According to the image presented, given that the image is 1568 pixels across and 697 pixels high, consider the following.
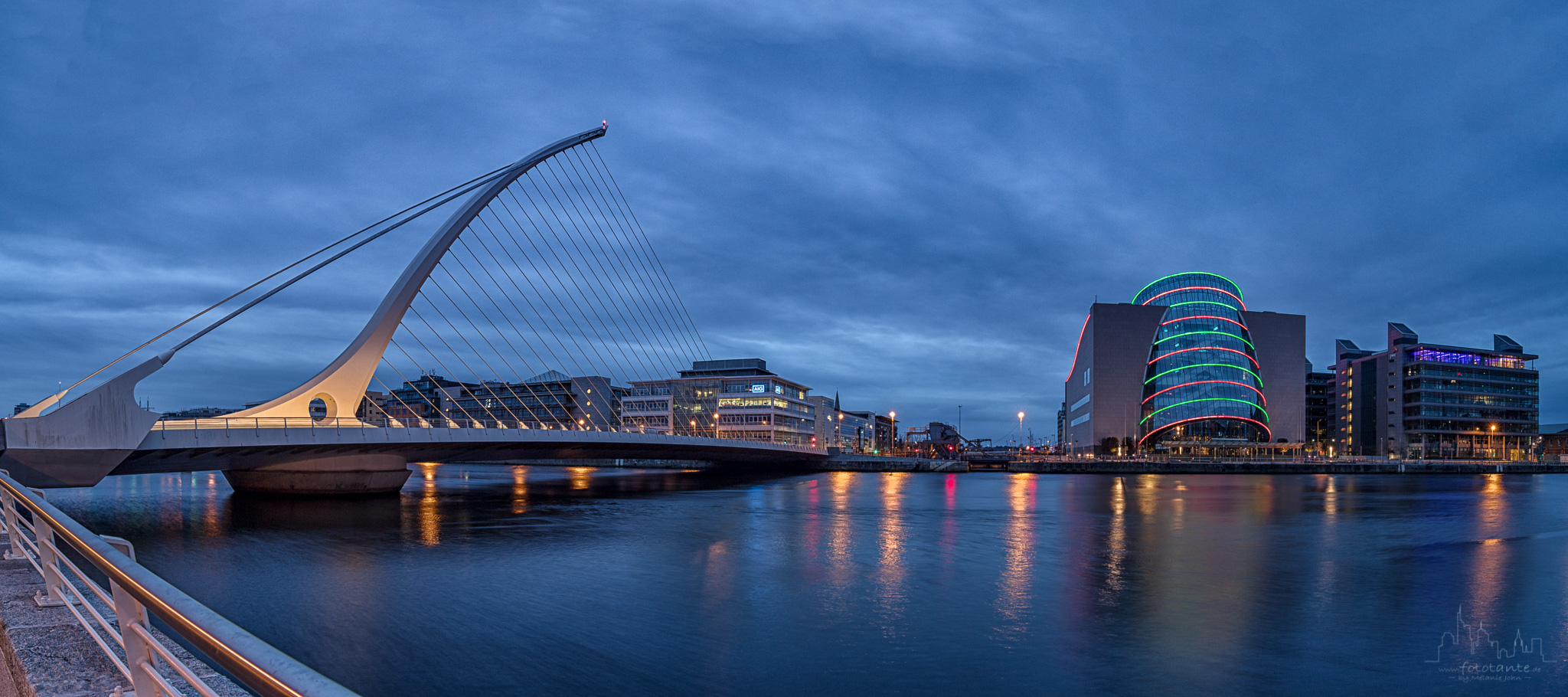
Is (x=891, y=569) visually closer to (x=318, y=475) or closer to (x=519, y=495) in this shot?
(x=318, y=475)

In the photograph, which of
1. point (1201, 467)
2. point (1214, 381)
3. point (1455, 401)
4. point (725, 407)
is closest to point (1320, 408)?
point (1455, 401)

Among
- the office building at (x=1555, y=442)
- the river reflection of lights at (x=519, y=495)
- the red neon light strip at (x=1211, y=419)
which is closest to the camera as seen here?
the river reflection of lights at (x=519, y=495)

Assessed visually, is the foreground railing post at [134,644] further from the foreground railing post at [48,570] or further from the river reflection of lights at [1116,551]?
the river reflection of lights at [1116,551]

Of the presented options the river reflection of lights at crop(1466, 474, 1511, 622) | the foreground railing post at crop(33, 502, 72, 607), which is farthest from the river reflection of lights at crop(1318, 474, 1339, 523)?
the foreground railing post at crop(33, 502, 72, 607)

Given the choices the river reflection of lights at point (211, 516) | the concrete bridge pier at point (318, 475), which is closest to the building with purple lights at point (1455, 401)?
the concrete bridge pier at point (318, 475)

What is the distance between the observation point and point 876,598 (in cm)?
1742

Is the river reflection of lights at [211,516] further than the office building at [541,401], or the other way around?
the office building at [541,401]

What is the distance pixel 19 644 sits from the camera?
421 cm

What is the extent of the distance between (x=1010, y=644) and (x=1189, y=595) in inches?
238

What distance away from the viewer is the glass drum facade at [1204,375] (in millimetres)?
117500

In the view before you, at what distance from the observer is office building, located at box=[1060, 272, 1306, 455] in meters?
118

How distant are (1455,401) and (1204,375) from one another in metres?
44.9

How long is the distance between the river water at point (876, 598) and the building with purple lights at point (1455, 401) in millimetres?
112295

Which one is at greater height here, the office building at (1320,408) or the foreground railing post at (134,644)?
the foreground railing post at (134,644)
